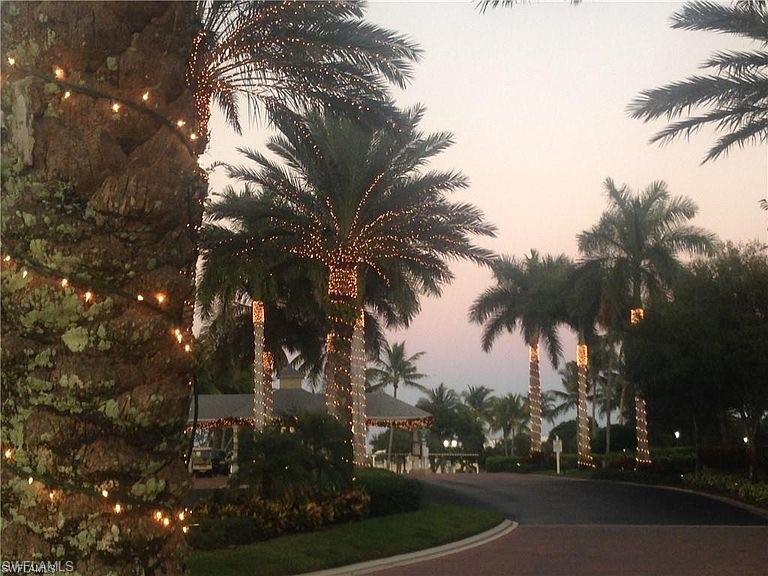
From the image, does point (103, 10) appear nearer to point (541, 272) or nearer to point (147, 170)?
point (147, 170)

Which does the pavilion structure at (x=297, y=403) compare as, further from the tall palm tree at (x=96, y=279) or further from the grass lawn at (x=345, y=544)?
the tall palm tree at (x=96, y=279)

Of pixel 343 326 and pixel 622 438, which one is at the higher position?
pixel 343 326

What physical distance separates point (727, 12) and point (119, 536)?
1790 centimetres

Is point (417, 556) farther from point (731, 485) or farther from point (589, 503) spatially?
point (731, 485)

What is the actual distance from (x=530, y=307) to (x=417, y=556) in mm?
33112

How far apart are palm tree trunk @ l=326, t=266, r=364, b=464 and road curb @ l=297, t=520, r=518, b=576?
6.78 meters

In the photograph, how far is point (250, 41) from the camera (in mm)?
14484

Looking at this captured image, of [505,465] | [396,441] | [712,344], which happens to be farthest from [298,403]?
[396,441]

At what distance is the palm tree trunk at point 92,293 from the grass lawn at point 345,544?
31.8 feet

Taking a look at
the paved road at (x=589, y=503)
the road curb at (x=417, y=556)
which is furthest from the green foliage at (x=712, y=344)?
the road curb at (x=417, y=556)

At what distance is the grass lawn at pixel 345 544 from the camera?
13391mm

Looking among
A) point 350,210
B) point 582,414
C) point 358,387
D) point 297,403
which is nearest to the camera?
point 350,210

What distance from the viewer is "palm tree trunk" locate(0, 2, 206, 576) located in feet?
11.0

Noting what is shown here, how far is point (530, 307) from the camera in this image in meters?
48.0
